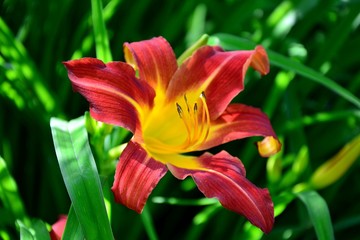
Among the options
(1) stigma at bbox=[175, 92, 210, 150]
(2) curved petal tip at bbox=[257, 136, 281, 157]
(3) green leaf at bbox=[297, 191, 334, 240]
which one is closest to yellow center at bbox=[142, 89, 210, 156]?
(1) stigma at bbox=[175, 92, 210, 150]

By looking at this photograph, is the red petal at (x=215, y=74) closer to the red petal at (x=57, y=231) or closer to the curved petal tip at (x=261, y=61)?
the curved petal tip at (x=261, y=61)

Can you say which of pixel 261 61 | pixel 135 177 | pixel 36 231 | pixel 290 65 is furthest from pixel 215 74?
pixel 36 231

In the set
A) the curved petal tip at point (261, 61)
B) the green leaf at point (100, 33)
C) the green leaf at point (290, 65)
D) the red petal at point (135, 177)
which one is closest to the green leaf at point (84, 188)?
the red petal at point (135, 177)

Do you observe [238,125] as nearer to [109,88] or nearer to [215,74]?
[215,74]

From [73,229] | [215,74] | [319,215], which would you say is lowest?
[319,215]

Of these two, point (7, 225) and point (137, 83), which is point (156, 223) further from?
point (137, 83)

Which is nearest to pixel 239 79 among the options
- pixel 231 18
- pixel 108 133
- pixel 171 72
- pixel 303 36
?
pixel 171 72
